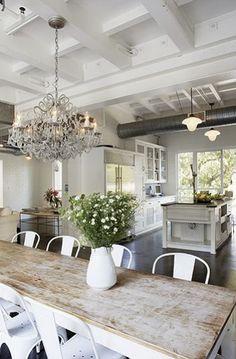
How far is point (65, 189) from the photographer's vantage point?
573 centimetres

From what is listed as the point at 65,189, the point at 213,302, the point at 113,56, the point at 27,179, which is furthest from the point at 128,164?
the point at 27,179

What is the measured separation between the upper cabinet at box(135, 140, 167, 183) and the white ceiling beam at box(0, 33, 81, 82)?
4165 mm

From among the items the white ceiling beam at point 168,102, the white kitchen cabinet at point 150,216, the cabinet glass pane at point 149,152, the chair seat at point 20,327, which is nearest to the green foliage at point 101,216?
the chair seat at point 20,327

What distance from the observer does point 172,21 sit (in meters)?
2.41

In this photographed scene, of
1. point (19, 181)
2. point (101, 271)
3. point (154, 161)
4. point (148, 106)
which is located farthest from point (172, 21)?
point (19, 181)

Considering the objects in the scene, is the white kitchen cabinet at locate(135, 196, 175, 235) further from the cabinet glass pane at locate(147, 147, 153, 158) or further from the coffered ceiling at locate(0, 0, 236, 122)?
the coffered ceiling at locate(0, 0, 236, 122)

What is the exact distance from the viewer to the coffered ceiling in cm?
248

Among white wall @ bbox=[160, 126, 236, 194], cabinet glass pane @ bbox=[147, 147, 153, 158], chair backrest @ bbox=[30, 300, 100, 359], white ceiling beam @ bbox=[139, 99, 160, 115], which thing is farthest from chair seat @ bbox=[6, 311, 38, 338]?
white wall @ bbox=[160, 126, 236, 194]

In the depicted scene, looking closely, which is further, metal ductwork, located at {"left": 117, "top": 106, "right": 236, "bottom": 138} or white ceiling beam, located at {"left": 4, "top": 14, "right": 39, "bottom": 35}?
metal ductwork, located at {"left": 117, "top": 106, "right": 236, "bottom": 138}

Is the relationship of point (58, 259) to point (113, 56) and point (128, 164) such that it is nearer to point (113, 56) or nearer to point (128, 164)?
point (113, 56)

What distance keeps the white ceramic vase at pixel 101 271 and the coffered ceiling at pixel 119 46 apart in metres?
1.99

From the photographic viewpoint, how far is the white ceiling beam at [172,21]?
218cm

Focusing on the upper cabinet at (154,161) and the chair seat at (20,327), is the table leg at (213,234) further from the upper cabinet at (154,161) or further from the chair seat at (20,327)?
the chair seat at (20,327)

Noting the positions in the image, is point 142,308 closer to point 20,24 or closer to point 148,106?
point 20,24
